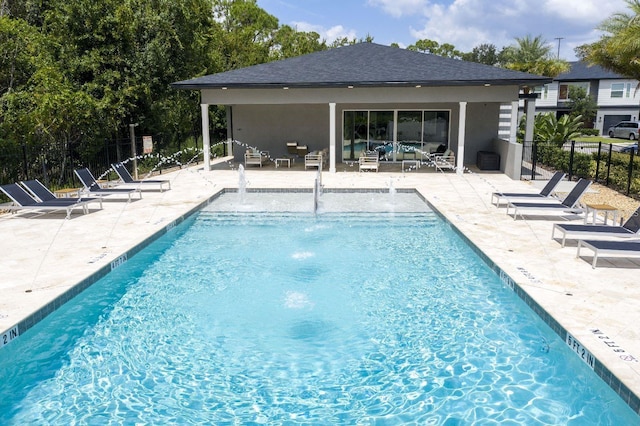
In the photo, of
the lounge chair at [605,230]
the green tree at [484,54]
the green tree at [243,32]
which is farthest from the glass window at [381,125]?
the green tree at [484,54]

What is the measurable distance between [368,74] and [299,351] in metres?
14.8

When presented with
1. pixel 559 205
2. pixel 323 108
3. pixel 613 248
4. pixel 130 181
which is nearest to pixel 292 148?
pixel 323 108

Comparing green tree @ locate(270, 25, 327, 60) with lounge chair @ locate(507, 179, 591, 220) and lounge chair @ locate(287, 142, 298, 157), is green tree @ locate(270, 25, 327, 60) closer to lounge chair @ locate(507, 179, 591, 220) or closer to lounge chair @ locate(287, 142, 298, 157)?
lounge chair @ locate(287, 142, 298, 157)

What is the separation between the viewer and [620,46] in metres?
17.5

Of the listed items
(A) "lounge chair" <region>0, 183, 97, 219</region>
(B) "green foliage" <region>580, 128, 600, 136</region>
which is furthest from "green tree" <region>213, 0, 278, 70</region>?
(B) "green foliage" <region>580, 128, 600, 136</region>

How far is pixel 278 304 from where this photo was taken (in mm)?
7254

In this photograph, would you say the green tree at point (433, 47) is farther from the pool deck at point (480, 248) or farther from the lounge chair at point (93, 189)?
the lounge chair at point (93, 189)

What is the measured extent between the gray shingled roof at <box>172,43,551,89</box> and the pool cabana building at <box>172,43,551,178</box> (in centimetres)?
4

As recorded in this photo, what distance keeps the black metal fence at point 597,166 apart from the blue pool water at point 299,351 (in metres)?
9.16

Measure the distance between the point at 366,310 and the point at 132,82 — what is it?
17.0 m

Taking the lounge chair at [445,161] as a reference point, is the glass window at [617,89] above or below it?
above

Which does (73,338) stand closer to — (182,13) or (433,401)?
(433,401)

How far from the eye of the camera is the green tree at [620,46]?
1734cm

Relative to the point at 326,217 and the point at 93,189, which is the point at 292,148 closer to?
the point at 93,189
